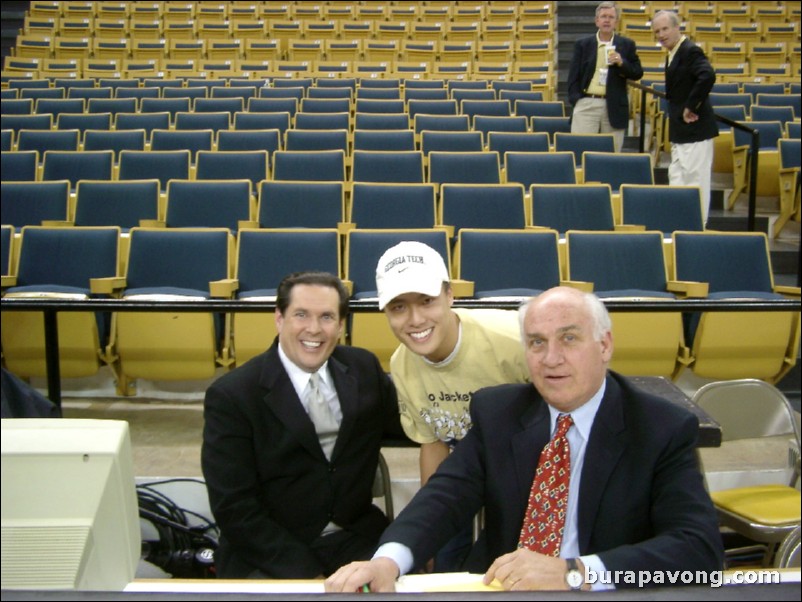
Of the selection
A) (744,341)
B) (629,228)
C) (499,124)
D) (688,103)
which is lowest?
(744,341)

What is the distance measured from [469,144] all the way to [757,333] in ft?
8.72

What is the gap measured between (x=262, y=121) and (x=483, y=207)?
2.49 meters

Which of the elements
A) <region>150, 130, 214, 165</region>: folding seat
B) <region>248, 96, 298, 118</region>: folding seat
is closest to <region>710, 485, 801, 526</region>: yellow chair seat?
<region>150, 130, 214, 165</region>: folding seat

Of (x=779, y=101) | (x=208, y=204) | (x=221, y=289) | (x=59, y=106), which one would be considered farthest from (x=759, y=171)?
(x=59, y=106)

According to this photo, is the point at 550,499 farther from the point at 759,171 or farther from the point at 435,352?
the point at 759,171

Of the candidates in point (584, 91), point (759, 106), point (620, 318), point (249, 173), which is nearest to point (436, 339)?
point (620, 318)

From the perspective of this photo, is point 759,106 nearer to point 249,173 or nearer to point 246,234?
point 249,173

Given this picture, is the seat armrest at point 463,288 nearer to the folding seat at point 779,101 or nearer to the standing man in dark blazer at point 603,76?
the standing man in dark blazer at point 603,76

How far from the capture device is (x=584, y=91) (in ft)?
16.9

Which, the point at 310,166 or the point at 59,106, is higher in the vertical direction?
the point at 59,106

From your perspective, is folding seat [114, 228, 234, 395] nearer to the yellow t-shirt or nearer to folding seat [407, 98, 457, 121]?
the yellow t-shirt

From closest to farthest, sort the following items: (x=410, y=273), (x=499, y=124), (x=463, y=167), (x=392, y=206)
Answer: (x=410, y=273) → (x=392, y=206) → (x=463, y=167) → (x=499, y=124)

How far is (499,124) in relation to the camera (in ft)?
18.3

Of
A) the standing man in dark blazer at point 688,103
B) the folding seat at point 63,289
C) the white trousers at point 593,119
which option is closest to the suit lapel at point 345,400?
the folding seat at point 63,289
